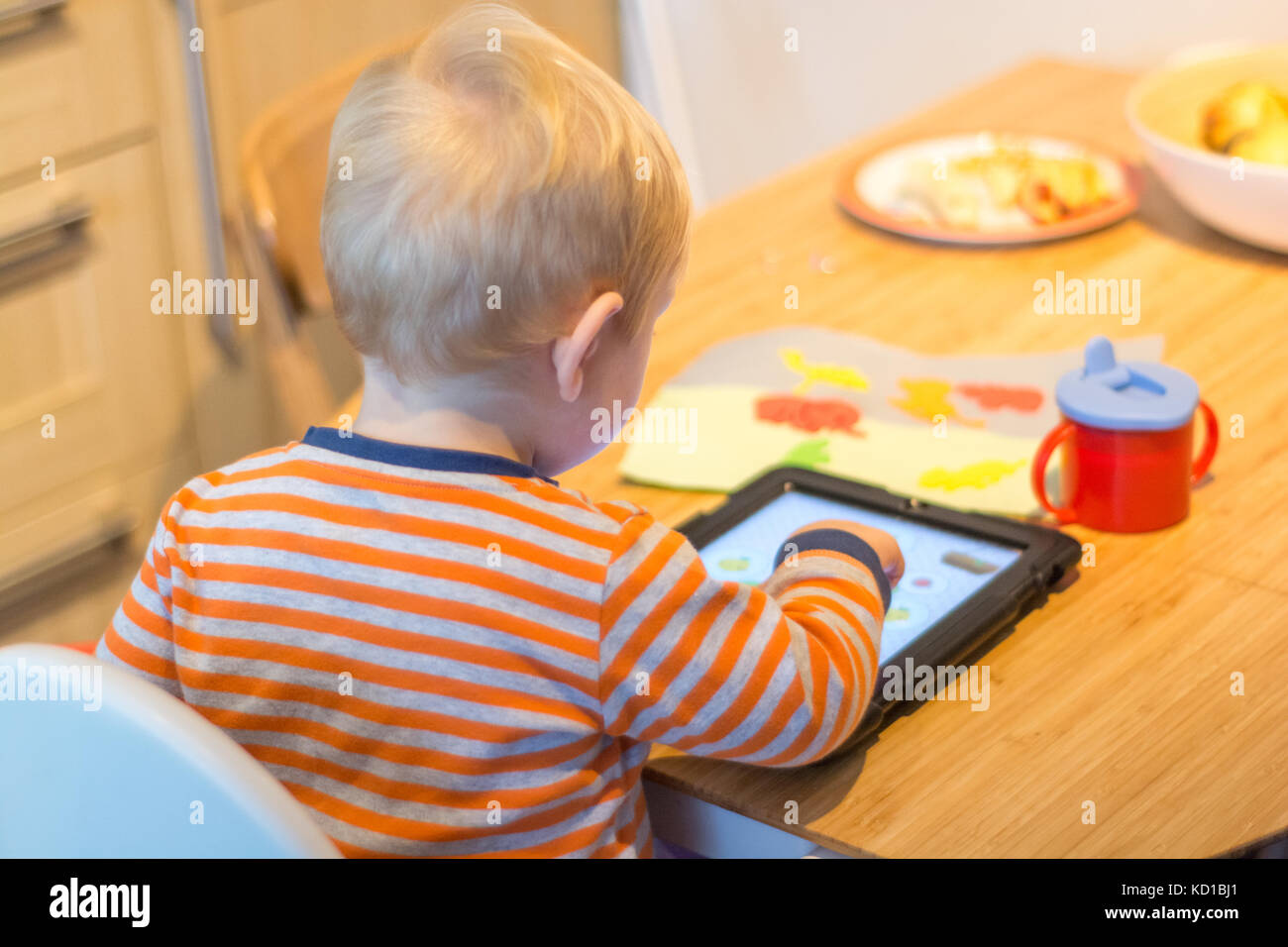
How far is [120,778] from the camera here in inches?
24.7

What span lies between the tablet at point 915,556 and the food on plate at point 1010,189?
519 mm

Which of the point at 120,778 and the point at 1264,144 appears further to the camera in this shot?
the point at 1264,144

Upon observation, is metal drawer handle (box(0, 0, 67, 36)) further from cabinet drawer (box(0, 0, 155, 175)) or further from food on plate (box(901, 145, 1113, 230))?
food on plate (box(901, 145, 1113, 230))

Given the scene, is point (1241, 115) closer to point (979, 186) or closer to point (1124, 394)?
point (979, 186)

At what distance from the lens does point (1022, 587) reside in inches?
35.0

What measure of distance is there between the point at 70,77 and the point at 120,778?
1.49 m

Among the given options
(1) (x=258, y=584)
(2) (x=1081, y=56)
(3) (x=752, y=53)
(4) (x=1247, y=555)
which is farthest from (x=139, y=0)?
(4) (x=1247, y=555)

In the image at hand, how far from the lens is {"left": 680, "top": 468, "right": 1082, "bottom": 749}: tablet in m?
0.85

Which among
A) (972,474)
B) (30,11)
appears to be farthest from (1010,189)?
(30,11)

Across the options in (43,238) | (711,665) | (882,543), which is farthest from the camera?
(43,238)

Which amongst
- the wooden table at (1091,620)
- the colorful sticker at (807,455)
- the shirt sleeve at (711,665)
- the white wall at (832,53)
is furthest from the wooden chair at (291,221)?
the white wall at (832,53)

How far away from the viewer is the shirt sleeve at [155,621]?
2.55ft

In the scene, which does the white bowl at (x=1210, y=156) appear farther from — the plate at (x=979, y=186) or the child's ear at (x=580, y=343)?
the child's ear at (x=580, y=343)
